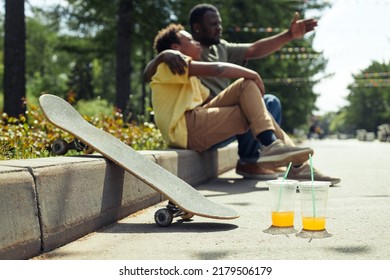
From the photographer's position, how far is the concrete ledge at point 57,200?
253 cm

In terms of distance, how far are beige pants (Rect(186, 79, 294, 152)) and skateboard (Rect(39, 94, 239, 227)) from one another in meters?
1.87

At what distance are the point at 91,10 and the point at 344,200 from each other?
13686 millimetres

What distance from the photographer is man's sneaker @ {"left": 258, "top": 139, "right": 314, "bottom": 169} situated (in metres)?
5.16

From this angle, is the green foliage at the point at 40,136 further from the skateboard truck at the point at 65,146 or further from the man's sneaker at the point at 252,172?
the man's sneaker at the point at 252,172

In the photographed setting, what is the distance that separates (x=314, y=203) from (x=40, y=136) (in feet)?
11.6

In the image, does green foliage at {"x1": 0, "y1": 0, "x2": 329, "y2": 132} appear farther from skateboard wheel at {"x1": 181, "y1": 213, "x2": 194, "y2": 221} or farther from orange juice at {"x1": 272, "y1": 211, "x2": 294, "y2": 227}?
orange juice at {"x1": 272, "y1": 211, "x2": 294, "y2": 227}

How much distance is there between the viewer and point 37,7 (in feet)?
55.2

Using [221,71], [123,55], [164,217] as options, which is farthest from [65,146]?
[123,55]

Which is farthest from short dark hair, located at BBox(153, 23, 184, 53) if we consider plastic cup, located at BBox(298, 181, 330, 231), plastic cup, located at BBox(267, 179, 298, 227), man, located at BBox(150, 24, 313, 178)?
plastic cup, located at BBox(298, 181, 330, 231)

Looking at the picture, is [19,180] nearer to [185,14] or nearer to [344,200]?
[344,200]

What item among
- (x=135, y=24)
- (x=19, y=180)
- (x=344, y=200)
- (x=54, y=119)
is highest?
(x=135, y=24)

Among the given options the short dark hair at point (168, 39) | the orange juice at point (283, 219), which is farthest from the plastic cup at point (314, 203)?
the short dark hair at point (168, 39)

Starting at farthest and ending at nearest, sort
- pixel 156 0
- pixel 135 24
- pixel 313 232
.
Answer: pixel 135 24, pixel 156 0, pixel 313 232
